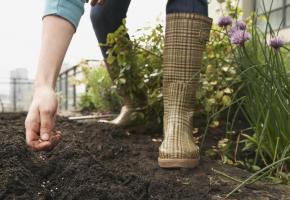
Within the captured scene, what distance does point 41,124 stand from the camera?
118 cm

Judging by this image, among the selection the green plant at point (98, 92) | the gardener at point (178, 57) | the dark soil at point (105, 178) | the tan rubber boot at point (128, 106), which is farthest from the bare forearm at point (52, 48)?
the green plant at point (98, 92)

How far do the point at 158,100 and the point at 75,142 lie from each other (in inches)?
30.7

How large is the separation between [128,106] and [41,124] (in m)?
1.56

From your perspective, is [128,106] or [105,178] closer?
[105,178]

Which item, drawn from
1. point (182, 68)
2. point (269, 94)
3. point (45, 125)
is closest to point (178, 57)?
point (182, 68)

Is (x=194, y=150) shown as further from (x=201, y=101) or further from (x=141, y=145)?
(x=201, y=101)

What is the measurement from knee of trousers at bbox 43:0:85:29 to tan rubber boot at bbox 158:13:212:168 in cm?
49

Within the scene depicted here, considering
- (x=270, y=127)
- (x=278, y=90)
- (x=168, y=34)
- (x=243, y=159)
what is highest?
(x=168, y=34)

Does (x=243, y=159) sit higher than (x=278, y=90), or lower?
lower

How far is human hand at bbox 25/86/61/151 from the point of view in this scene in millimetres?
1175

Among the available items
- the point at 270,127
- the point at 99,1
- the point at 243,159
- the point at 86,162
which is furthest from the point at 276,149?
the point at 99,1

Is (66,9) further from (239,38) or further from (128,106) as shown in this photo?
(128,106)

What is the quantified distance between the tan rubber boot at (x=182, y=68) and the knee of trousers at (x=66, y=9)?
49 centimetres

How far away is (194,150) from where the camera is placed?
1705mm
